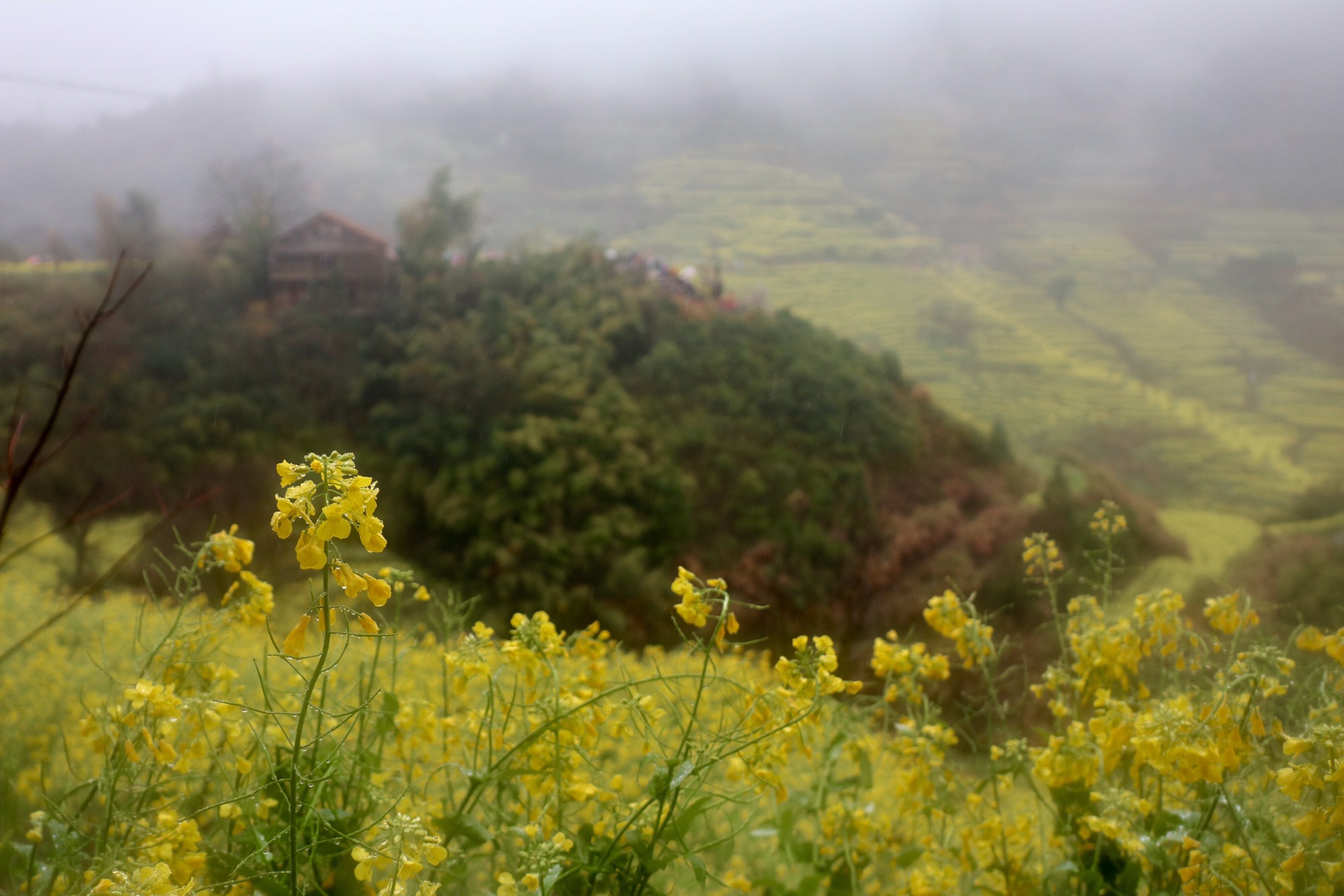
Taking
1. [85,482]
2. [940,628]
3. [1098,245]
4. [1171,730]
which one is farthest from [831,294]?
[85,482]

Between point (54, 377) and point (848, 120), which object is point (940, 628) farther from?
point (54, 377)

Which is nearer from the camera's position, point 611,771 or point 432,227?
point 611,771

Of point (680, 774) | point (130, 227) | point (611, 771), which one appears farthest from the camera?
point (130, 227)

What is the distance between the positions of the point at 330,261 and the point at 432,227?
1.35ft

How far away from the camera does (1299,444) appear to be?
254 cm

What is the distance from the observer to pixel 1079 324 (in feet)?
9.14

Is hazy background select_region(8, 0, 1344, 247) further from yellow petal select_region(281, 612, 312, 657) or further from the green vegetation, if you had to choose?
yellow petal select_region(281, 612, 312, 657)

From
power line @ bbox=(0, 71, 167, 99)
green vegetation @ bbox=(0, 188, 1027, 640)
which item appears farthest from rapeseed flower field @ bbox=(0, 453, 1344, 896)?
power line @ bbox=(0, 71, 167, 99)

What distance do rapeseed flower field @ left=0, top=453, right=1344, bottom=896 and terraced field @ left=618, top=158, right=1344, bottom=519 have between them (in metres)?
1.03

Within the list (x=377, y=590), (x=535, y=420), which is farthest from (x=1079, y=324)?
(x=377, y=590)

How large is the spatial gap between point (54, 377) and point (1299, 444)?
4.38 meters

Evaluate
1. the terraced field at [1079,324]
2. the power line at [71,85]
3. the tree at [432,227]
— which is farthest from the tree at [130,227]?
the terraced field at [1079,324]

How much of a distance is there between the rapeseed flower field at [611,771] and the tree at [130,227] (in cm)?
222

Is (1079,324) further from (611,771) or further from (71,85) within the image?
(71,85)
